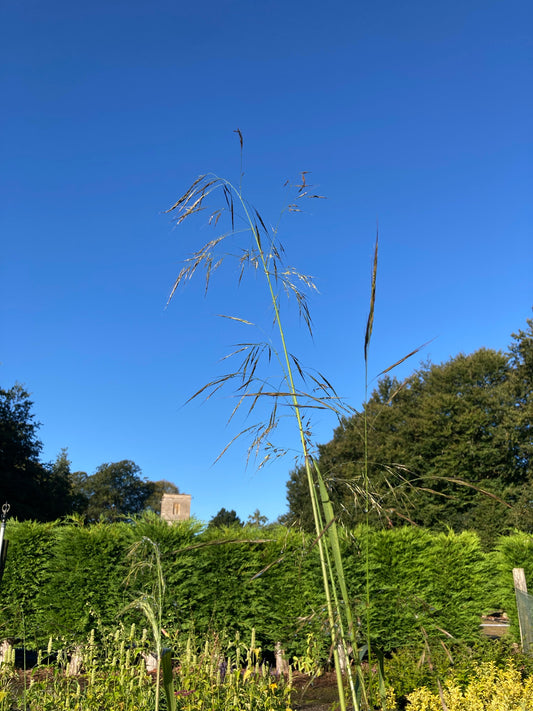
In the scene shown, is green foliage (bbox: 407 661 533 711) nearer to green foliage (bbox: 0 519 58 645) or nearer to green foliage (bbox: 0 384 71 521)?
green foliage (bbox: 0 519 58 645)

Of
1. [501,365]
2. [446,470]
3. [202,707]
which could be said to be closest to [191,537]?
[202,707]

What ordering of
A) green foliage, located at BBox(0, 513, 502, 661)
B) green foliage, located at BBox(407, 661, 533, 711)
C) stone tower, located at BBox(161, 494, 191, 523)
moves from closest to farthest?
green foliage, located at BBox(407, 661, 533, 711) → green foliage, located at BBox(0, 513, 502, 661) → stone tower, located at BBox(161, 494, 191, 523)

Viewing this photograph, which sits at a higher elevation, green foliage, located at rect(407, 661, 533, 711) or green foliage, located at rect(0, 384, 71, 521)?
green foliage, located at rect(0, 384, 71, 521)

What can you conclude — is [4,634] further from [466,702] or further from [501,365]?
[501,365]

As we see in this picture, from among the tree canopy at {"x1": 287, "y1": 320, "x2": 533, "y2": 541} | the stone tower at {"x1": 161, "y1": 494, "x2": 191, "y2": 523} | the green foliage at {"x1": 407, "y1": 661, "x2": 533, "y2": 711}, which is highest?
the tree canopy at {"x1": 287, "y1": 320, "x2": 533, "y2": 541}

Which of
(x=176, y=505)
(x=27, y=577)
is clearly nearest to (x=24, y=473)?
(x=176, y=505)

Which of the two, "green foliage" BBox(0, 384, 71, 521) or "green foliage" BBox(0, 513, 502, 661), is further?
"green foliage" BBox(0, 384, 71, 521)

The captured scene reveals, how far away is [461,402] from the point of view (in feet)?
78.1

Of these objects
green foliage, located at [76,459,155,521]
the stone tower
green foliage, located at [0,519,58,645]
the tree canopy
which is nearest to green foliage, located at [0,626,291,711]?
green foliage, located at [0,519,58,645]

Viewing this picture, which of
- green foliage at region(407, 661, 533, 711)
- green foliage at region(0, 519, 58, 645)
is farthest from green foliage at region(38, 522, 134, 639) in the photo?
green foliage at region(407, 661, 533, 711)

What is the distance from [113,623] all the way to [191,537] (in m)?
1.41

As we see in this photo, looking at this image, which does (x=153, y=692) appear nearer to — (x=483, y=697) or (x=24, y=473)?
(x=483, y=697)

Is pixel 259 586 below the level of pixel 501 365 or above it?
below

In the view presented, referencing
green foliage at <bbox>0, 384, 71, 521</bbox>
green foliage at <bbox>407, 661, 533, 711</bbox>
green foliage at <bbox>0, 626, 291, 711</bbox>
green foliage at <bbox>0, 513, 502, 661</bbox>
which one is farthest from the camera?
green foliage at <bbox>0, 384, 71, 521</bbox>
